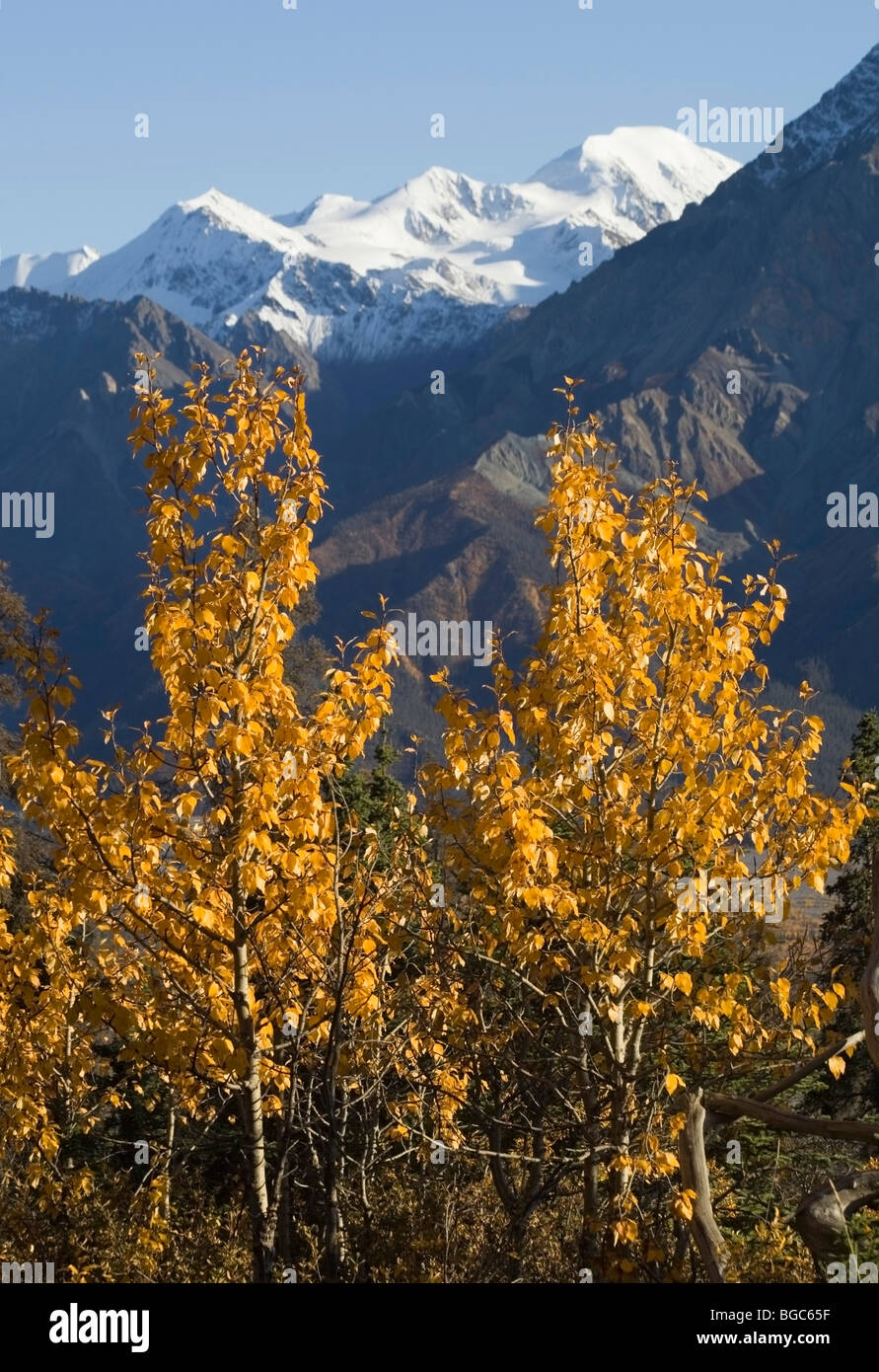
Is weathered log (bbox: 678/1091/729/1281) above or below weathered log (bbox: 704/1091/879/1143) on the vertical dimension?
below

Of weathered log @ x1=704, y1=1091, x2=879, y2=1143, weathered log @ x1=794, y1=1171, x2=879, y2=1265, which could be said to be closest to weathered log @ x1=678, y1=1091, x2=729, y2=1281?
weathered log @ x1=704, y1=1091, x2=879, y2=1143

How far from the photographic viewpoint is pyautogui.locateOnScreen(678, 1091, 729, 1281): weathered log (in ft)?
20.9

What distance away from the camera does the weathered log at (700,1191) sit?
6.36 m

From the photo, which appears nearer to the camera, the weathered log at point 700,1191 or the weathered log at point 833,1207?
the weathered log at point 700,1191

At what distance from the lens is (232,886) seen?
9695 millimetres

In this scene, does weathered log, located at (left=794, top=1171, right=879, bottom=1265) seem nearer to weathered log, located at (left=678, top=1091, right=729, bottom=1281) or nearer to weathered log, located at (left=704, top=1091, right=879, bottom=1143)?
weathered log, located at (left=704, top=1091, right=879, bottom=1143)

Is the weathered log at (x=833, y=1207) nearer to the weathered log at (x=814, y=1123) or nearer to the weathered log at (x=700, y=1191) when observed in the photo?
the weathered log at (x=814, y=1123)

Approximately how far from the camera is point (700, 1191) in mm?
6398

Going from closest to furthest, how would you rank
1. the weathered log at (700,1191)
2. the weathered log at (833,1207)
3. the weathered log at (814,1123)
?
the weathered log at (814,1123) → the weathered log at (700,1191) → the weathered log at (833,1207)

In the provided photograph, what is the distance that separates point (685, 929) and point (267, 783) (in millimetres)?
3461

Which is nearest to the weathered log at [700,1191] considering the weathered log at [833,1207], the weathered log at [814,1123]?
the weathered log at [814,1123]

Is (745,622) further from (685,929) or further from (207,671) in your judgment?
(207,671)
